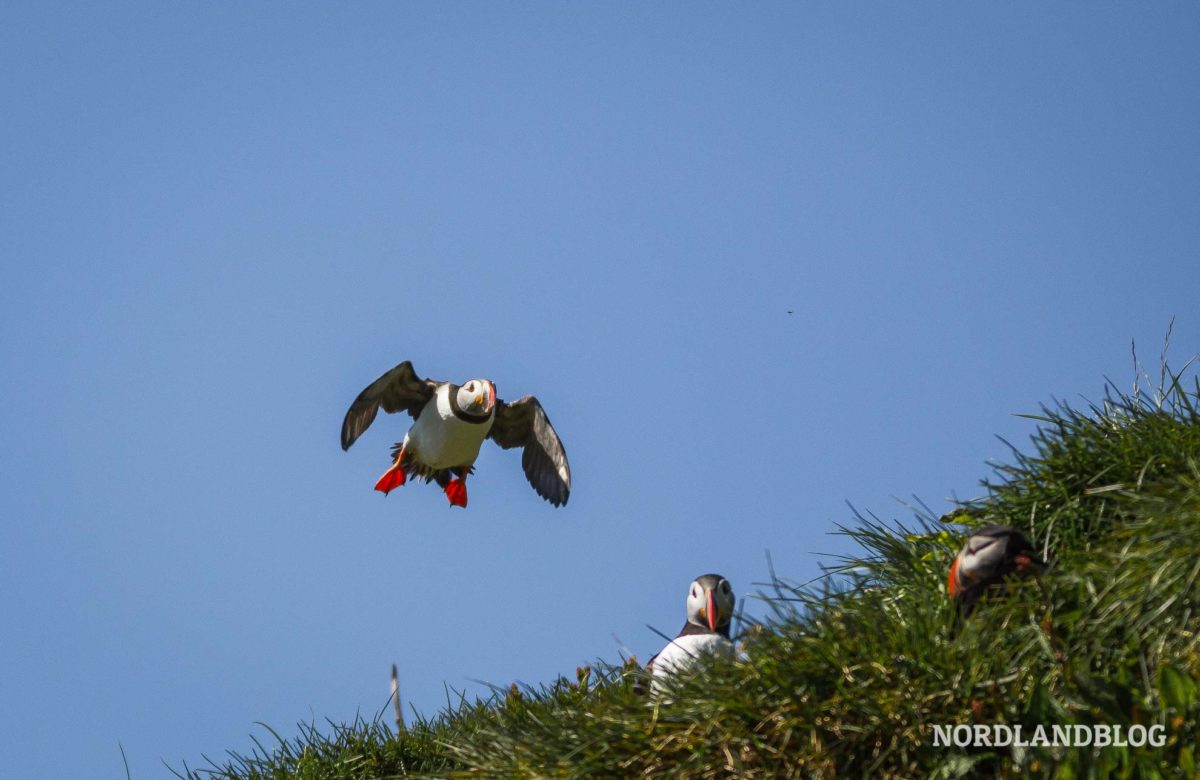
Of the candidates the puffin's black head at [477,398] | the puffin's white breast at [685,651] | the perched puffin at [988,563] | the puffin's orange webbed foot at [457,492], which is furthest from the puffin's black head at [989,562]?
the puffin's orange webbed foot at [457,492]

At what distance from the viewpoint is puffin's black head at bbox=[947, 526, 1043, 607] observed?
480cm

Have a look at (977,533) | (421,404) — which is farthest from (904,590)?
(421,404)

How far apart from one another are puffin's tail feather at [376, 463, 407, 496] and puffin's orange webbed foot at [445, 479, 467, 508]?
0.42m

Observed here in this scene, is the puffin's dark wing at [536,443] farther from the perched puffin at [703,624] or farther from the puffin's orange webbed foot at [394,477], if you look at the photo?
the perched puffin at [703,624]

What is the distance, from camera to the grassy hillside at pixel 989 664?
4.32 metres

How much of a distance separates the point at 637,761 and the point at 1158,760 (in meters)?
1.83

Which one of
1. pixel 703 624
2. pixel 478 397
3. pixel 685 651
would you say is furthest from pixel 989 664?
pixel 478 397

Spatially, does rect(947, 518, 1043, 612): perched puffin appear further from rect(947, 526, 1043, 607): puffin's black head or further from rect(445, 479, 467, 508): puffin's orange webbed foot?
rect(445, 479, 467, 508): puffin's orange webbed foot

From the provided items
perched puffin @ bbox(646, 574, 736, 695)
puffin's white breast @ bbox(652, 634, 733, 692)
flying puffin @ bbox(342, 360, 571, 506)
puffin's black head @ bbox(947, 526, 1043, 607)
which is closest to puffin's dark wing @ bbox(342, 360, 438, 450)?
flying puffin @ bbox(342, 360, 571, 506)

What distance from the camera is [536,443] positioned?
11.4 m

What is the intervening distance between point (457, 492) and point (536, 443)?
2.90 feet

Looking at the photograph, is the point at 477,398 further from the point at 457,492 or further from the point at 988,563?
the point at 988,563

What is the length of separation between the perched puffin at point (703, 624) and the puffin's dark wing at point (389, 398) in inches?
197

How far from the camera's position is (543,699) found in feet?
21.6
